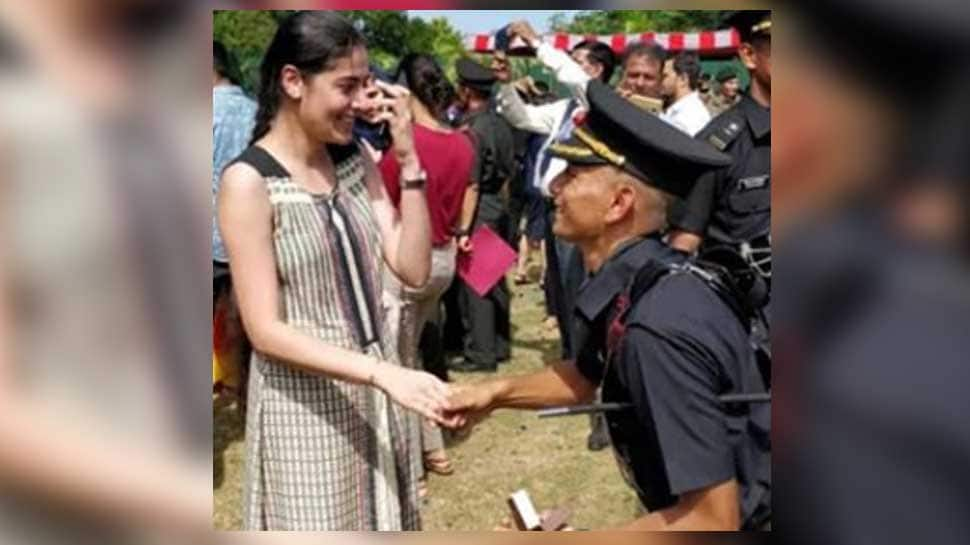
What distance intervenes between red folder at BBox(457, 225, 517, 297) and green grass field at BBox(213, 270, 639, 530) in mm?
40

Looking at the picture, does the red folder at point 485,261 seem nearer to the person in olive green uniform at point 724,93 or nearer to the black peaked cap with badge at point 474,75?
the black peaked cap with badge at point 474,75

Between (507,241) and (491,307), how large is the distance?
0.08 meters

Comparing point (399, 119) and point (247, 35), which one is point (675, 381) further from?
point (247, 35)

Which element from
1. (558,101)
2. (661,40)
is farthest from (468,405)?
(661,40)

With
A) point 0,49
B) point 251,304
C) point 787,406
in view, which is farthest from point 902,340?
Answer: point 0,49

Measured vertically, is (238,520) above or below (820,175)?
below

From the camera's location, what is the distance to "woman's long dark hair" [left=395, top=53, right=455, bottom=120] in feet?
4.72

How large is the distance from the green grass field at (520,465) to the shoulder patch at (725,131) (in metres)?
0.28

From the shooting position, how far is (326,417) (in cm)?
156

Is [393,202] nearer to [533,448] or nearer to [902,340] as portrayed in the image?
[533,448]

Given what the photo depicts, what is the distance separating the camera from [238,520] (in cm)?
156

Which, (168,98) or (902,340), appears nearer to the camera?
(902,340)

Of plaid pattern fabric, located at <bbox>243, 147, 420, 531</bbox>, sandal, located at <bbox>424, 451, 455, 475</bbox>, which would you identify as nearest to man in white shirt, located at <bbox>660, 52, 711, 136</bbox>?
plaid pattern fabric, located at <bbox>243, 147, 420, 531</bbox>

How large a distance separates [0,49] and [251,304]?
418 mm
